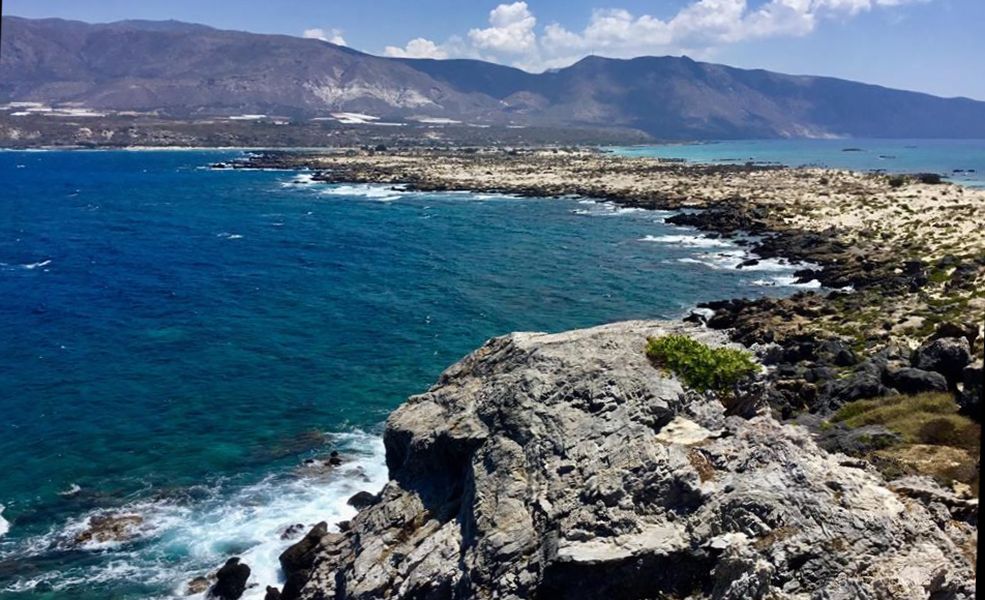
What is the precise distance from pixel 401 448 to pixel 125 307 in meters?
40.8

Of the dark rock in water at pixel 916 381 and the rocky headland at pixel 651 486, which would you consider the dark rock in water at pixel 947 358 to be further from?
the dark rock in water at pixel 916 381

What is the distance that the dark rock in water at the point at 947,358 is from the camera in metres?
28.2

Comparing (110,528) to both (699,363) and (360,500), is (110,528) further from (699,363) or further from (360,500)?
(699,363)

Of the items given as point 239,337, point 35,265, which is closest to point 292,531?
point 239,337

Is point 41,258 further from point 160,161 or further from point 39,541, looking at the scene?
point 160,161

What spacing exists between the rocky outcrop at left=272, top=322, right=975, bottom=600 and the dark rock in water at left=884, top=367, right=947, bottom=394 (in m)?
14.0

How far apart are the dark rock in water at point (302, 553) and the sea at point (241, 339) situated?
0.96m

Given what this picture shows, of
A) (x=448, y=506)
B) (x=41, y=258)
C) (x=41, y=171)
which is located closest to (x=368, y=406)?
(x=448, y=506)

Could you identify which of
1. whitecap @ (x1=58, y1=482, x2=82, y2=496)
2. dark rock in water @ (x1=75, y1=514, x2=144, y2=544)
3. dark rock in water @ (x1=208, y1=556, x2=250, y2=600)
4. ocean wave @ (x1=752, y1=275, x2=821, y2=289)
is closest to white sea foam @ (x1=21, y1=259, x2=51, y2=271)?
whitecap @ (x1=58, y1=482, x2=82, y2=496)

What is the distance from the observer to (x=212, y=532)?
24.4m

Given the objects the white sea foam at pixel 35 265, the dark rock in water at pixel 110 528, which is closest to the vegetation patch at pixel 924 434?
the dark rock in water at pixel 110 528

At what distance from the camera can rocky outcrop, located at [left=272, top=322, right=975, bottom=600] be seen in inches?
467

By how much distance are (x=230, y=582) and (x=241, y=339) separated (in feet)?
83.4

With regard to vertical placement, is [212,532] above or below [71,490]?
above
